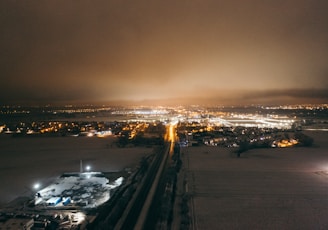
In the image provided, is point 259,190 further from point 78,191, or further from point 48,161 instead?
point 48,161

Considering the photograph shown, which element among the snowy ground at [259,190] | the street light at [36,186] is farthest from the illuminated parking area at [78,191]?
the snowy ground at [259,190]

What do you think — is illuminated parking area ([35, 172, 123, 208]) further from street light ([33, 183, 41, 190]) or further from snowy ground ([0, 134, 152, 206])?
snowy ground ([0, 134, 152, 206])

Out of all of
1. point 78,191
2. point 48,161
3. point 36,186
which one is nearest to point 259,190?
point 78,191

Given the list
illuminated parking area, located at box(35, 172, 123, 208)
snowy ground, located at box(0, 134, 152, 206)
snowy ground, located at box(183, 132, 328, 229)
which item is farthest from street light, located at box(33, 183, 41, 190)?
snowy ground, located at box(183, 132, 328, 229)

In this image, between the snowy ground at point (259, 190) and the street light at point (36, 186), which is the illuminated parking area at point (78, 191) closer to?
the street light at point (36, 186)

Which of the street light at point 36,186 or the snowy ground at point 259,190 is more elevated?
the street light at point 36,186

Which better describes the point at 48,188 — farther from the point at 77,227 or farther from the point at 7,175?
the point at 77,227

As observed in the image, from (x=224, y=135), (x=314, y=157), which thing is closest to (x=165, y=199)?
(x=314, y=157)

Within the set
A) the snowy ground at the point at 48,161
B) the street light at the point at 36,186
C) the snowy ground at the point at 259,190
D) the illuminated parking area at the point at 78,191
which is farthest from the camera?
the snowy ground at the point at 48,161
